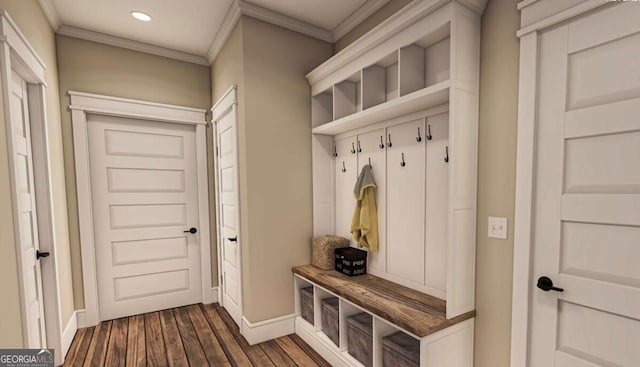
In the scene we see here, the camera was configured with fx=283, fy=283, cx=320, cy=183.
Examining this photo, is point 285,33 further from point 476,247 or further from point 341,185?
point 476,247

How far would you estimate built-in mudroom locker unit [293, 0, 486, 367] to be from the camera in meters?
1.55

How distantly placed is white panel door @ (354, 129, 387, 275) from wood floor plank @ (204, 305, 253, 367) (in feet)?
4.03

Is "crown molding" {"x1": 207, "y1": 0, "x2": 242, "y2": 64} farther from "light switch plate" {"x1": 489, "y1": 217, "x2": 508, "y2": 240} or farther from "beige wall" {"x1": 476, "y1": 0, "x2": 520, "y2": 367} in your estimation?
"light switch plate" {"x1": 489, "y1": 217, "x2": 508, "y2": 240}

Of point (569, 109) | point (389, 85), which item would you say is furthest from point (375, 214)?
point (569, 109)

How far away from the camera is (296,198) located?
2.56 metres

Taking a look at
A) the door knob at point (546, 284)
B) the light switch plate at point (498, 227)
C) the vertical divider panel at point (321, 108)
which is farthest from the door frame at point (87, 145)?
the door knob at point (546, 284)

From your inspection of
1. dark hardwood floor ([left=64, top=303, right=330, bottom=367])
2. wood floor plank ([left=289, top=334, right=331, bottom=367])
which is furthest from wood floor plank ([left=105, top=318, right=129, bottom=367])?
wood floor plank ([left=289, top=334, right=331, bottom=367])

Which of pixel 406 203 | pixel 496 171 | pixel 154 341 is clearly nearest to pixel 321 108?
pixel 406 203

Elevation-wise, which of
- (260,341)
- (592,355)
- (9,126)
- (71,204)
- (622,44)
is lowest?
(260,341)

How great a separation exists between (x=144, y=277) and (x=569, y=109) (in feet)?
12.2

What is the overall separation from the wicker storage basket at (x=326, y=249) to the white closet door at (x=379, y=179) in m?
0.30

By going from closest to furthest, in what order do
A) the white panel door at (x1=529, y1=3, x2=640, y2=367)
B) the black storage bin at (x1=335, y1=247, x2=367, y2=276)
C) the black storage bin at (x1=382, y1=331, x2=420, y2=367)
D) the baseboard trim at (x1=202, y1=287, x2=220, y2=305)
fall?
the white panel door at (x1=529, y1=3, x2=640, y2=367) < the black storage bin at (x1=382, y1=331, x2=420, y2=367) < the black storage bin at (x1=335, y1=247, x2=367, y2=276) < the baseboard trim at (x1=202, y1=287, x2=220, y2=305)

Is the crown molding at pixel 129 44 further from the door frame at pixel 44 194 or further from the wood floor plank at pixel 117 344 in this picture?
the wood floor plank at pixel 117 344

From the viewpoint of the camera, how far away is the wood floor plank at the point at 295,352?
2164 millimetres
